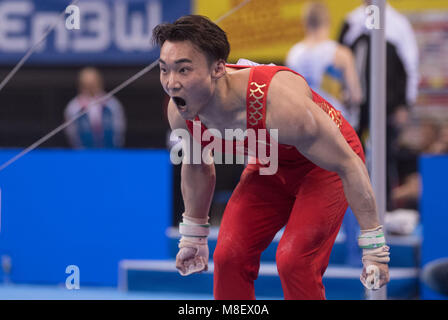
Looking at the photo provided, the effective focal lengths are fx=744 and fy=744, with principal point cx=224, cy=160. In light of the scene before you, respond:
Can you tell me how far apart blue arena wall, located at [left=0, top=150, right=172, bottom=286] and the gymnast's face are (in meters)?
2.63

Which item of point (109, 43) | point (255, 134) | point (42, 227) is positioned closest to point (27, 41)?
point (109, 43)

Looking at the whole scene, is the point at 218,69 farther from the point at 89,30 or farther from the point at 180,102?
the point at 89,30

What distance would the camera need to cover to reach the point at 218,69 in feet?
7.88

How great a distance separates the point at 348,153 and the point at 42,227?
3.23 meters

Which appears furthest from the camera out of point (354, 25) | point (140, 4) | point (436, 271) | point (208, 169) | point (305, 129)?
point (140, 4)

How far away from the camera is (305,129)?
2.33 meters

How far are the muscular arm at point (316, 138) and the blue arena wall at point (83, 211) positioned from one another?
8.77 ft

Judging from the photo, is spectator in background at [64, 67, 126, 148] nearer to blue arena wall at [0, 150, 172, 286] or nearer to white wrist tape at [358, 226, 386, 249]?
blue arena wall at [0, 150, 172, 286]

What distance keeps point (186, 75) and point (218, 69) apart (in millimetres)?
125

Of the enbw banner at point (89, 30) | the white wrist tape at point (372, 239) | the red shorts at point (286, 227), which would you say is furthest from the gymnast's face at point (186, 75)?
the enbw banner at point (89, 30)

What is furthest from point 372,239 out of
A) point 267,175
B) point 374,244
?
point 267,175

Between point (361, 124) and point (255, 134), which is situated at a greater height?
point (361, 124)

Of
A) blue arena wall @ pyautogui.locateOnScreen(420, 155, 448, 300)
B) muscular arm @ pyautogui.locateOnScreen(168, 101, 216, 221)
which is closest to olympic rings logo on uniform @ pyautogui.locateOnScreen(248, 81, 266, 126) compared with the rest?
muscular arm @ pyautogui.locateOnScreen(168, 101, 216, 221)
